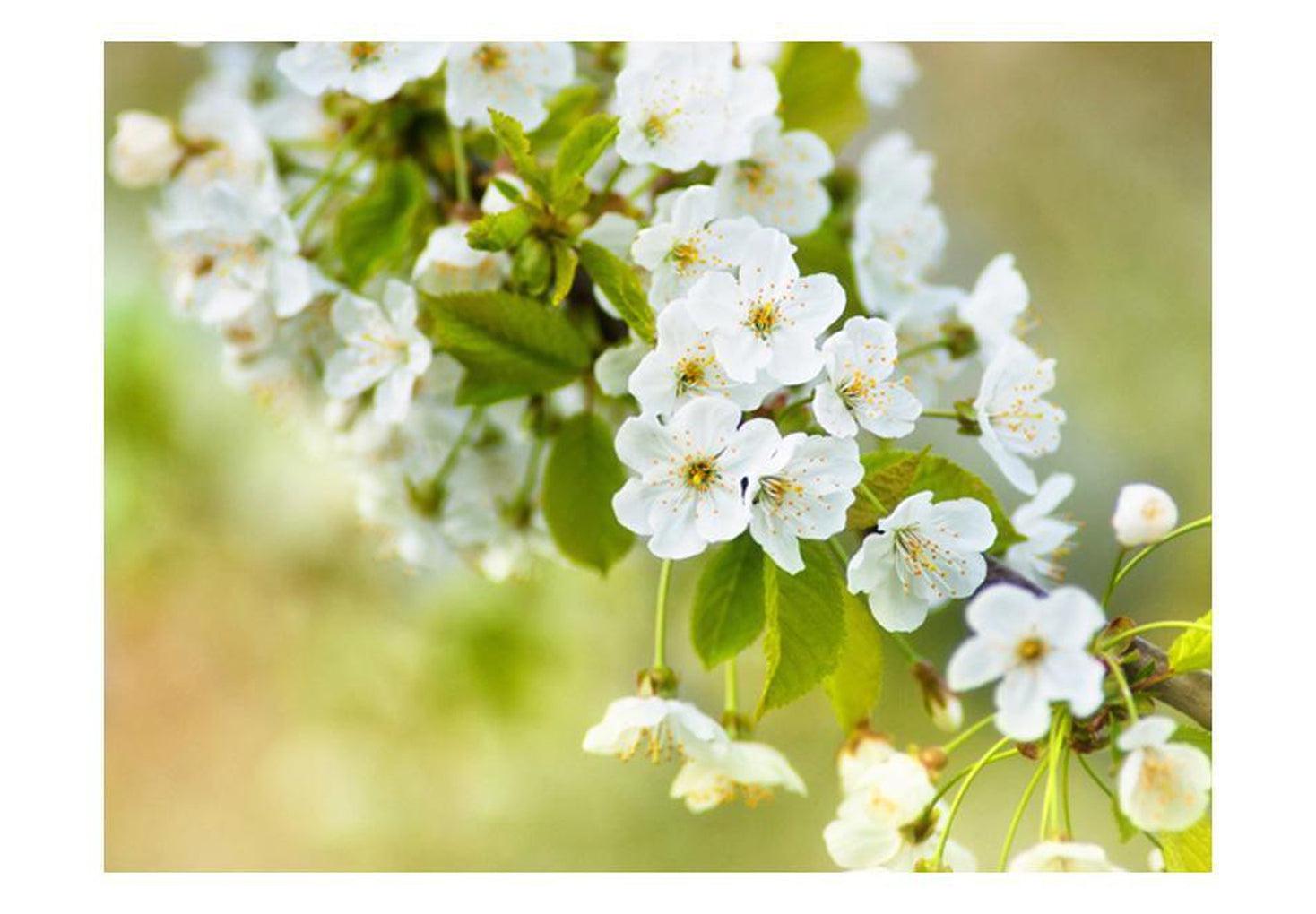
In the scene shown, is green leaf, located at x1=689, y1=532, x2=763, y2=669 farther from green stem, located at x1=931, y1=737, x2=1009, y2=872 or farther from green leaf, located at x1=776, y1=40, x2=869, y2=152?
green leaf, located at x1=776, y1=40, x2=869, y2=152

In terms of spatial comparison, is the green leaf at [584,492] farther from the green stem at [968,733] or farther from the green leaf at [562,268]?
the green stem at [968,733]

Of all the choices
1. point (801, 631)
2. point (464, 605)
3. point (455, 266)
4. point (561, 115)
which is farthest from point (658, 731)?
point (464, 605)

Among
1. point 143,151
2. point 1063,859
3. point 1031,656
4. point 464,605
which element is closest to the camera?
point 1031,656

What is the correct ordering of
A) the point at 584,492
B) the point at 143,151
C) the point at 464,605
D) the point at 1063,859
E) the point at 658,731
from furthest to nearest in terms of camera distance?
1. the point at 464,605
2. the point at 143,151
3. the point at 584,492
4. the point at 658,731
5. the point at 1063,859

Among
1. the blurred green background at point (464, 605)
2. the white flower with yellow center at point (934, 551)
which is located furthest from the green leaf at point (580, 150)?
the blurred green background at point (464, 605)

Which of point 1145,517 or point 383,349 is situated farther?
point 383,349

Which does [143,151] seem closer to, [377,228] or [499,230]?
[377,228]
